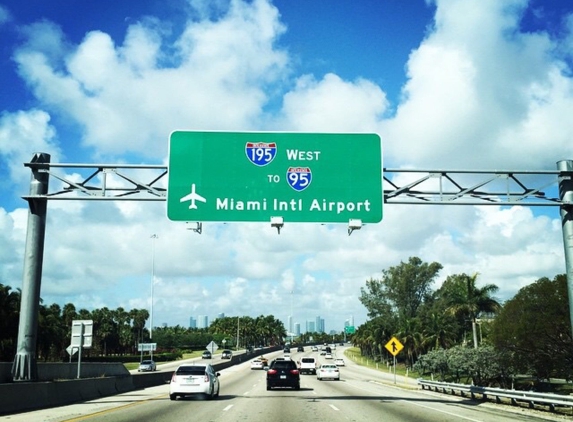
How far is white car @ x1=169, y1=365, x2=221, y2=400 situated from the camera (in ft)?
70.9

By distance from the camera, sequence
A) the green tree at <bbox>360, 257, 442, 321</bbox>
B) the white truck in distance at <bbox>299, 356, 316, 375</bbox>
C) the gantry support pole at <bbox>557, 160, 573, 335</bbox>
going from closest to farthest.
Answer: the gantry support pole at <bbox>557, 160, 573, 335</bbox> < the white truck in distance at <bbox>299, 356, 316, 375</bbox> < the green tree at <bbox>360, 257, 442, 321</bbox>

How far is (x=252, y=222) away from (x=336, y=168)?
321 centimetres

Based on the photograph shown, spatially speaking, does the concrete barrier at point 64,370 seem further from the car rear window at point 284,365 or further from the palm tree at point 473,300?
the palm tree at point 473,300

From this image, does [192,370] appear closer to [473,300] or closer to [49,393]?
[49,393]

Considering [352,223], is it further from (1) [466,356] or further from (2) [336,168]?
(1) [466,356]

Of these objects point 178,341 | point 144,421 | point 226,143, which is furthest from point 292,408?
point 178,341

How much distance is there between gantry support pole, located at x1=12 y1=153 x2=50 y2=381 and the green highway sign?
4573mm

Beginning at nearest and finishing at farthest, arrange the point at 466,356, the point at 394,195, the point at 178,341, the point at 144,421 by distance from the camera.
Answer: the point at 144,421
the point at 394,195
the point at 466,356
the point at 178,341

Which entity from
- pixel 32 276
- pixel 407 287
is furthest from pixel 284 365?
pixel 407 287

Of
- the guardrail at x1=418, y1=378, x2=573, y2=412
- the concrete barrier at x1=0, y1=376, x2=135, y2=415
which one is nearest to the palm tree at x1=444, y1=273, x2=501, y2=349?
the guardrail at x1=418, y1=378, x2=573, y2=412

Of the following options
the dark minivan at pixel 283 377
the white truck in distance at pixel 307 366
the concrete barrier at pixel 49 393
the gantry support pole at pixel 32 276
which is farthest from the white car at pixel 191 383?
the white truck in distance at pixel 307 366

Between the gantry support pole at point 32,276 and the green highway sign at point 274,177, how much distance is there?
15.0 feet

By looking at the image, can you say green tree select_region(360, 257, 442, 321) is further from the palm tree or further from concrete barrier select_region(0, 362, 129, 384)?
concrete barrier select_region(0, 362, 129, 384)

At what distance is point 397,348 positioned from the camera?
1569 inches
